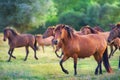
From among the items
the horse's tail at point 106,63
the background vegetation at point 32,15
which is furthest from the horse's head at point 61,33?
the background vegetation at point 32,15

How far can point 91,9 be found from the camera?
50031mm

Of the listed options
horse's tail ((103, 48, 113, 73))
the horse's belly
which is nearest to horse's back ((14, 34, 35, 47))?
horse's tail ((103, 48, 113, 73))

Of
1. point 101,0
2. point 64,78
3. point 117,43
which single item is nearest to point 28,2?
point 117,43

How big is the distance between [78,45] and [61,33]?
0.92 meters

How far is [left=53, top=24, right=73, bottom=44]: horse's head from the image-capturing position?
1346cm

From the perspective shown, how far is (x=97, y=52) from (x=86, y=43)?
55 centimetres

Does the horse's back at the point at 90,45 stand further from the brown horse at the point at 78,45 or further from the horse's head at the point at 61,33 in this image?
the horse's head at the point at 61,33

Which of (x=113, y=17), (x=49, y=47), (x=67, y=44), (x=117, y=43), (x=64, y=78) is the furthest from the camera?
(x=113, y=17)

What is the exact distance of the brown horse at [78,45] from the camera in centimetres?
1382

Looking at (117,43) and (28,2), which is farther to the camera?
(28,2)

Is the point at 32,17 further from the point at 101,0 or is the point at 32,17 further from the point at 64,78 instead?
the point at 101,0

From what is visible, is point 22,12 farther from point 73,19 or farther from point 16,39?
point 73,19

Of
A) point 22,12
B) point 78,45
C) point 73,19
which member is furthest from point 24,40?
point 73,19

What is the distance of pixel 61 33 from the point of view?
13.7m
